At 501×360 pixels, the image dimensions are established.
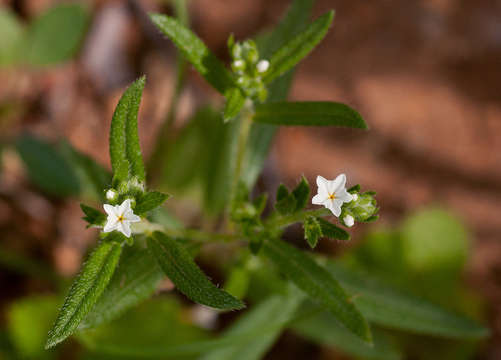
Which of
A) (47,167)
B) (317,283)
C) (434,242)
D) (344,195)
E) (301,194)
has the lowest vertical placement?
(317,283)

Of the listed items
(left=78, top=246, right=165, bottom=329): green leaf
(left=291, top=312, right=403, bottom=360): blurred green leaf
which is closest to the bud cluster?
(left=78, top=246, right=165, bottom=329): green leaf

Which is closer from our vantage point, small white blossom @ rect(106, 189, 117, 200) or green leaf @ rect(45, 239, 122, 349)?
green leaf @ rect(45, 239, 122, 349)

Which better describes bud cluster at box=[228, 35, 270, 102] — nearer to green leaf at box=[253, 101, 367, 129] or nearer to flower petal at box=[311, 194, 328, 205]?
green leaf at box=[253, 101, 367, 129]

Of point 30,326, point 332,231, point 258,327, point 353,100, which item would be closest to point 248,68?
point 332,231

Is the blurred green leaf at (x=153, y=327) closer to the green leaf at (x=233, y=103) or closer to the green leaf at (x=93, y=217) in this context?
the green leaf at (x=93, y=217)

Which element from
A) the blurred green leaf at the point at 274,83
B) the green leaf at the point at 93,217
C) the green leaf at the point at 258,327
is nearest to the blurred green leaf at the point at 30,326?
the green leaf at the point at 258,327

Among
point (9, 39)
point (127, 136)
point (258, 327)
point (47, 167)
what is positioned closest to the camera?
point (127, 136)

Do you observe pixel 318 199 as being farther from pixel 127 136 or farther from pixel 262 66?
pixel 127 136
